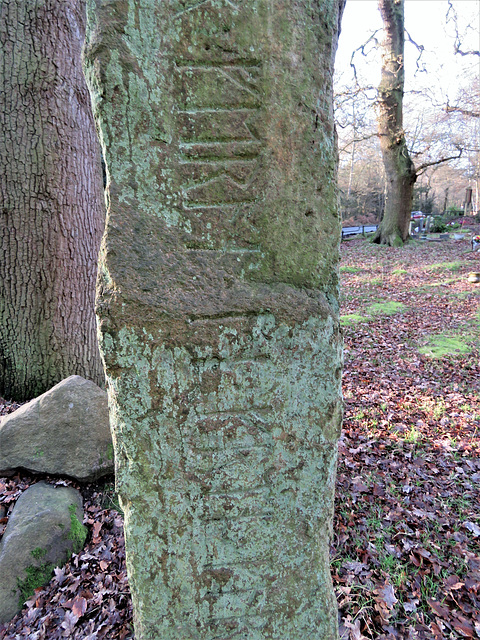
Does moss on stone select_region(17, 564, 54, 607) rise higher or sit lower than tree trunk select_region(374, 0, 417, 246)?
lower

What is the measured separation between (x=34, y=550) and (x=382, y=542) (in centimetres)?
242

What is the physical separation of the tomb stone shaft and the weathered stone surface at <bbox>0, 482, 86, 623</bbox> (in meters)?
1.09

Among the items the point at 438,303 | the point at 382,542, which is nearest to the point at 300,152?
the point at 382,542

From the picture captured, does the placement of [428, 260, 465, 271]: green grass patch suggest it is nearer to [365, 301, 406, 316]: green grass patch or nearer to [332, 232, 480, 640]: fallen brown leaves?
[365, 301, 406, 316]: green grass patch

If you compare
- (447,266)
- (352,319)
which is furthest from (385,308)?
(447,266)

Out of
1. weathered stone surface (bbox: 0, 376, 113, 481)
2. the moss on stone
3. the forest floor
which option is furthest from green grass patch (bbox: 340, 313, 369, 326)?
the moss on stone

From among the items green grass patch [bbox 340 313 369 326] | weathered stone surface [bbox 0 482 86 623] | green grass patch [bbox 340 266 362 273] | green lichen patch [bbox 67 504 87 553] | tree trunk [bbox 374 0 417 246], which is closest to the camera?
weathered stone surface [bbox 0 482 86 623]

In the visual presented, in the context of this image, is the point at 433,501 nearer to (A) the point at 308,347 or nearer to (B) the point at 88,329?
(A) the point at 308,347

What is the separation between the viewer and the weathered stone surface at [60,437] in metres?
3.33

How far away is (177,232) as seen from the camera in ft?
5.89

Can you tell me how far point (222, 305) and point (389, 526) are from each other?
2.33m

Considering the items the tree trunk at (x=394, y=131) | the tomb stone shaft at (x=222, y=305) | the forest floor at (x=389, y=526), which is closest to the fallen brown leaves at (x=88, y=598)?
the forest floor at (x=389, y=526)

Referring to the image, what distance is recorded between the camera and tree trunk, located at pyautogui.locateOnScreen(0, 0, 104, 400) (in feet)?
12.4

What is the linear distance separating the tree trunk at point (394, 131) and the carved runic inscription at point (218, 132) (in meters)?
14.3
